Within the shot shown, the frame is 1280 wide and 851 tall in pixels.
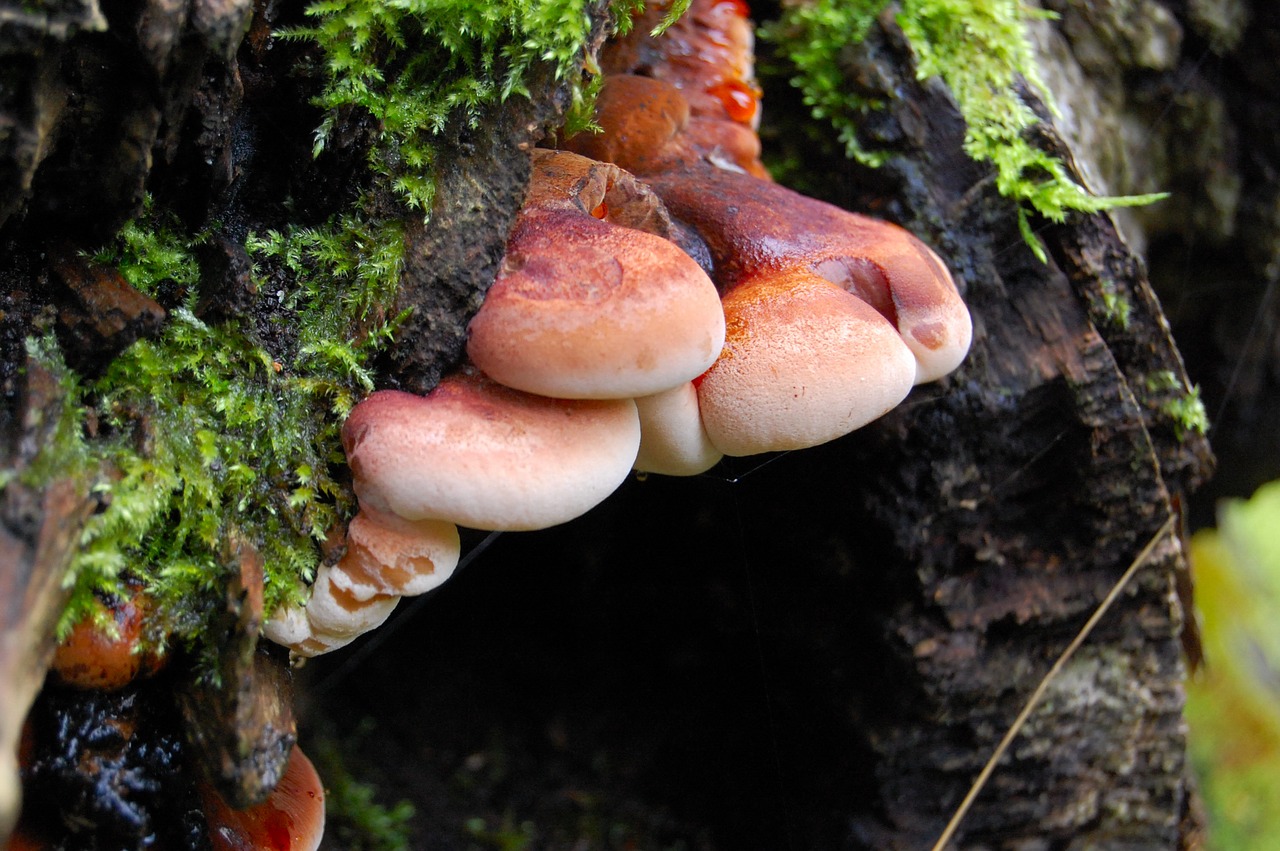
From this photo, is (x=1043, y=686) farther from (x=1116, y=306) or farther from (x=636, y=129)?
(x=636, y=129)

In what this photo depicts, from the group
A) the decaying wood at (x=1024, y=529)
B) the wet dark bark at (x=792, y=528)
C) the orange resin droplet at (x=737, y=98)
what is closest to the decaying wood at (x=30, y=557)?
the wet dark bark at (x=792, y=528)

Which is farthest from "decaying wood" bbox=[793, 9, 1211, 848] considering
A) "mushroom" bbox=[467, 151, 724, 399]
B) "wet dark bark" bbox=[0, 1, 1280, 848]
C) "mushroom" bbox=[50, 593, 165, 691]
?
"mushroom" bbox=[50, 593, 165, 691]

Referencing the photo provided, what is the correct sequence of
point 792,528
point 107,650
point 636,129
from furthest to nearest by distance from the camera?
1. point 792,528
2. point 636,129
3. point 107,650

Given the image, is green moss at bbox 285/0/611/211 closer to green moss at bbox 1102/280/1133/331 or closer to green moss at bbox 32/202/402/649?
green moss at bbox 32/202/402/649

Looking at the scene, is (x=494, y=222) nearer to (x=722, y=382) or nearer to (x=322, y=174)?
(x=322, y=174)

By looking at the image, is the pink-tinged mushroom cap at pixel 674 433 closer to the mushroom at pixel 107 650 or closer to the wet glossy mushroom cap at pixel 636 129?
the wet glossy mushroom cap at pixel 636 129

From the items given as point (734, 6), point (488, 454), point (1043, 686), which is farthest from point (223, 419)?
point (1043, 686)

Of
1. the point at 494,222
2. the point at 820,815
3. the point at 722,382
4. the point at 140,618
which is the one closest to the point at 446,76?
the point at 494,222
